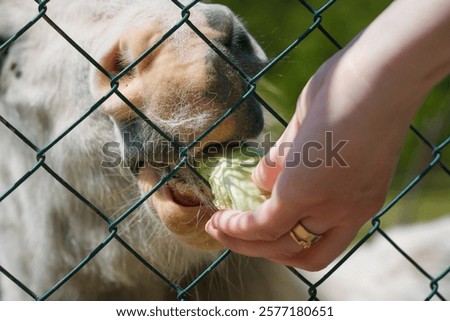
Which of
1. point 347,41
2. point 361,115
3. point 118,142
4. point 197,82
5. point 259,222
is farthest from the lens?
point 347,41

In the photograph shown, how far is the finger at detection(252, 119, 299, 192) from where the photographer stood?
1102 millimetres

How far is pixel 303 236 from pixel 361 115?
214 millimetres

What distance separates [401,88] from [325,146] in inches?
5.0

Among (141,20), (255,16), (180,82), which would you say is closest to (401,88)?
(180,82)

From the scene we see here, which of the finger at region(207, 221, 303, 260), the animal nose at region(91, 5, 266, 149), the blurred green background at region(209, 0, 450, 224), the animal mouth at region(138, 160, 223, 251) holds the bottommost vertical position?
the finger at region(207, 221, 303, 260)

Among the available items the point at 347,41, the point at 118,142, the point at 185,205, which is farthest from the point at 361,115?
the point at 347,41

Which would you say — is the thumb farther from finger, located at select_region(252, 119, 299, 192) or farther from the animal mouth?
the animal mouth

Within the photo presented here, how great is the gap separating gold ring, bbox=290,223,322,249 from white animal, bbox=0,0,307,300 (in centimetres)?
40

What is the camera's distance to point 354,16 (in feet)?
19.5

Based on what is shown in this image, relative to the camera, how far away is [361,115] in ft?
3.24

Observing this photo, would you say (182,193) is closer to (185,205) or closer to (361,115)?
(185,205)

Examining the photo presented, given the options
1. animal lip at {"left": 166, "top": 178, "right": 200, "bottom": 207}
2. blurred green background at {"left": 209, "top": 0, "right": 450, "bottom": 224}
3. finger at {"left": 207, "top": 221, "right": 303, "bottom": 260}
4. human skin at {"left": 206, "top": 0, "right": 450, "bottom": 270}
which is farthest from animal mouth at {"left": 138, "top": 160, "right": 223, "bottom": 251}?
blurred green background at {"left": 209, "top": 0, "right": 450, "bottom": 224}

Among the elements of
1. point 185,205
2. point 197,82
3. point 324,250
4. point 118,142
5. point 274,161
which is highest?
point 118,142

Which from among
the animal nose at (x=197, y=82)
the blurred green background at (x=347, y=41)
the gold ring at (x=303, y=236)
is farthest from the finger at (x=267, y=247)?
the blurred green background at (x=347, y=41)
